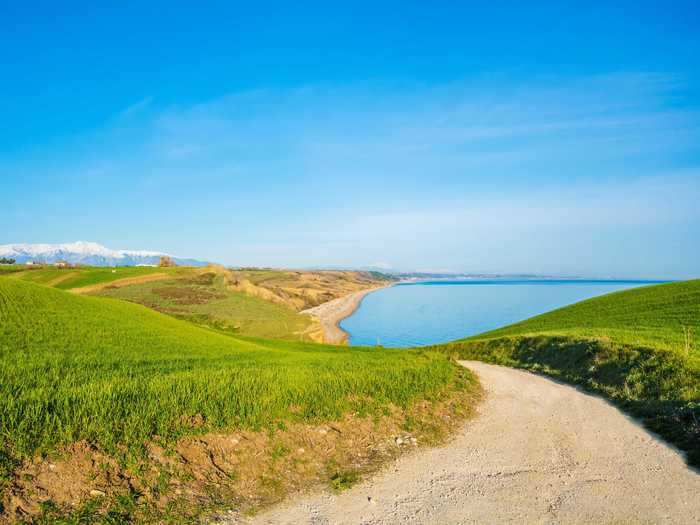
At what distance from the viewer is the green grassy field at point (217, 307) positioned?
54031 mm

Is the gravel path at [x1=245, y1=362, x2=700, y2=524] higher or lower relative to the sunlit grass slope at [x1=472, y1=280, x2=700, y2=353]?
lower

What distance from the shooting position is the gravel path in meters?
6.88

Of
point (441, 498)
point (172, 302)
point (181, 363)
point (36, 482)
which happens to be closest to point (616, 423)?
point (441, 498)

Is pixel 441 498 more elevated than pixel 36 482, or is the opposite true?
pixel 36 482

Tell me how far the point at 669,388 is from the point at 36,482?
17.5 metres

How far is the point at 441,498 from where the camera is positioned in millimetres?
7559

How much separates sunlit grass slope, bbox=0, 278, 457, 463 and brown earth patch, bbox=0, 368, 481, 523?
0.45 meters

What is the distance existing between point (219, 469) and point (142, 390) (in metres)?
3.57

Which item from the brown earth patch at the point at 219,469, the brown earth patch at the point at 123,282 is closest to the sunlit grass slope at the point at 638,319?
the brown earth patch at the point at 219,469

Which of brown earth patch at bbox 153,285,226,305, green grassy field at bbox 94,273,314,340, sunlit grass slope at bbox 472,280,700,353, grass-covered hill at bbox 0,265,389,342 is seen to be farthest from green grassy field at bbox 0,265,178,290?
sunlit grass slope at bbox 472,280,700,353

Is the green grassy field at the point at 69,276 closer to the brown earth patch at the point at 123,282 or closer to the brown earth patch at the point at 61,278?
the brown earth patch at the point at 61,278

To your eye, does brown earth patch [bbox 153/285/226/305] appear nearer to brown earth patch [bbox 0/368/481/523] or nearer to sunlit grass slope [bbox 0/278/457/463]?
sunlit grass slope [bbox 0/278/457/463]

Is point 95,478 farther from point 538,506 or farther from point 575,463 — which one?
point 575,463

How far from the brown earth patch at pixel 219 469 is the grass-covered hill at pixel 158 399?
0.18ft
